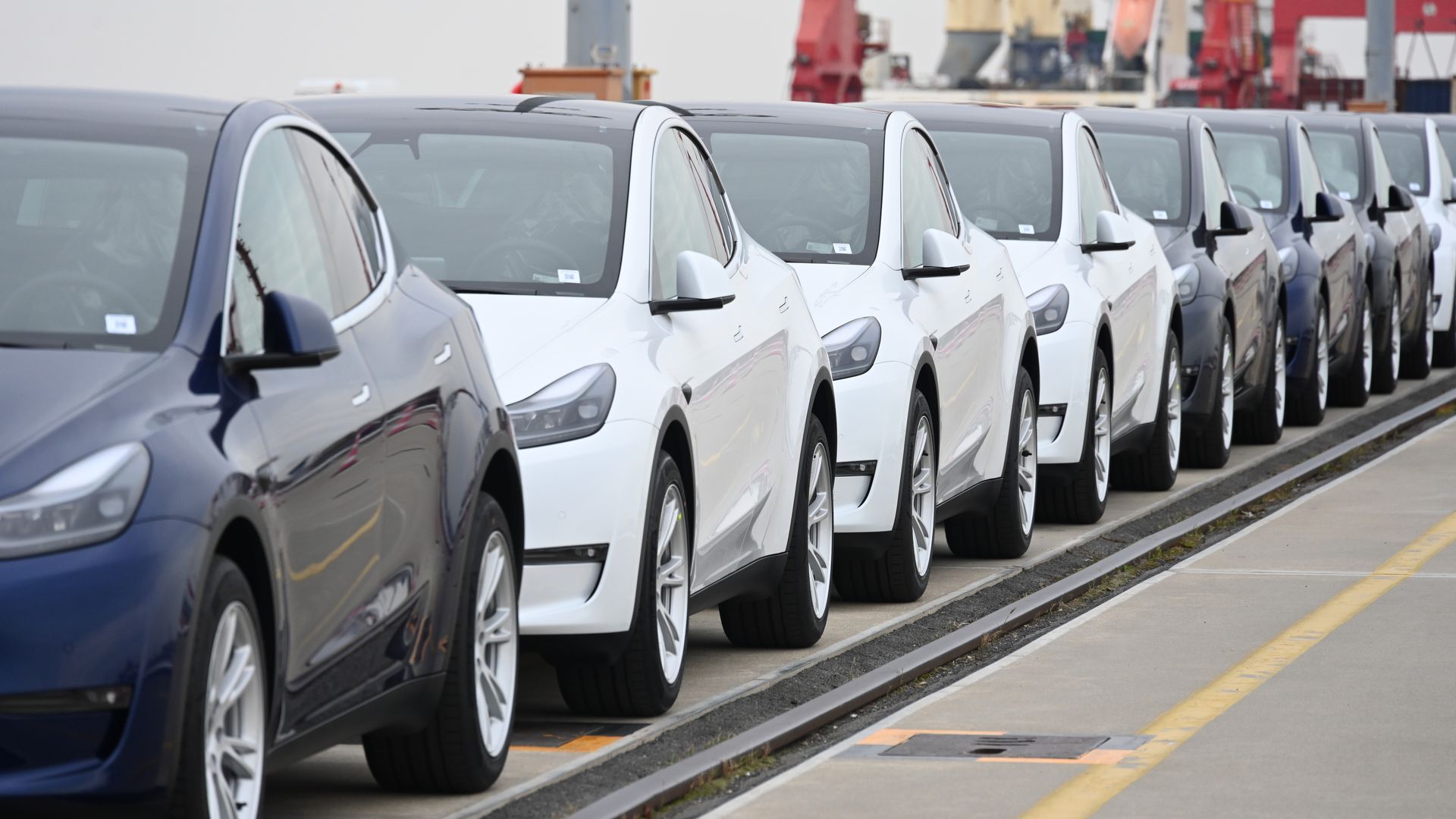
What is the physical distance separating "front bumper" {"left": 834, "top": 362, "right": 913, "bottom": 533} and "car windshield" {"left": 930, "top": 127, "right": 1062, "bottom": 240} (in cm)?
356

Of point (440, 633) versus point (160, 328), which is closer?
point (160, 328)

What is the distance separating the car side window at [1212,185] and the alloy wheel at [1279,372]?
1.25 m

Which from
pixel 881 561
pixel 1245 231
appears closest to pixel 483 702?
pixel 881 561

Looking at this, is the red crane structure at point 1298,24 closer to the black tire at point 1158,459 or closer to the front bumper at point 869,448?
the black tire at point 1158,459

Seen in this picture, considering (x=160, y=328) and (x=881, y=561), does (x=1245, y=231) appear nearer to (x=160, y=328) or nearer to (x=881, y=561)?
(x=881, y=561)

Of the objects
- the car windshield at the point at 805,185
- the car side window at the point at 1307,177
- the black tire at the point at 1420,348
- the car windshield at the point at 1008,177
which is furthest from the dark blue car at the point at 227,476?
the black tire at the point at 1420,348

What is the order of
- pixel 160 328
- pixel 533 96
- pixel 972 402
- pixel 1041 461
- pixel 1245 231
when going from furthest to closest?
1. pixel 1245 231
2. pixel 1041 461
3. pixel 972 402
4. pixel 533 96
5. pixel 160 328

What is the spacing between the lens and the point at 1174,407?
15039mm

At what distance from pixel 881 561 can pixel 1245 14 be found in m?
71.6

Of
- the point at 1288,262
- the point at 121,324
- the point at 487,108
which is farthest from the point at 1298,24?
the point at 121,324

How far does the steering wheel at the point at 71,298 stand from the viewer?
5316 millimetres

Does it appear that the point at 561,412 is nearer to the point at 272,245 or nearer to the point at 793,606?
the point at 272,245

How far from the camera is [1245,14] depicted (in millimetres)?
79188

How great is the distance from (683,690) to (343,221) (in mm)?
2515
